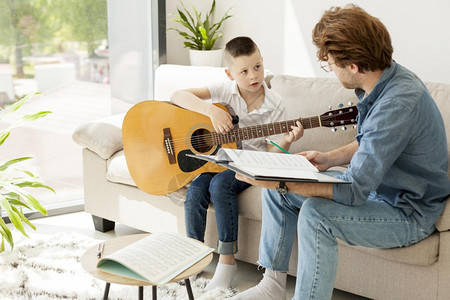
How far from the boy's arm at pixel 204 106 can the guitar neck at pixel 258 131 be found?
0.10ft

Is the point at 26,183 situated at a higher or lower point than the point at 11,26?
lower

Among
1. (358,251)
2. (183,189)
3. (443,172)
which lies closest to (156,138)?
(183,189)

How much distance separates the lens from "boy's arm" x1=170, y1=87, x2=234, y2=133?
2441 millimetres

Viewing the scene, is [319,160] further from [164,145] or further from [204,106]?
[164,145]

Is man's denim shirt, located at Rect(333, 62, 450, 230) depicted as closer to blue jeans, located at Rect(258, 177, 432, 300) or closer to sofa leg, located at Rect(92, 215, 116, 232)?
blue jeans, located at Rect(258, 177, 432, 300)

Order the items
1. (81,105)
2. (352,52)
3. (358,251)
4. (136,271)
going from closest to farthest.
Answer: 1. (136,271)
2. (352,52)
3. (358,251)
4. (81,105)

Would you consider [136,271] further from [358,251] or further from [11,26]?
[11,26]

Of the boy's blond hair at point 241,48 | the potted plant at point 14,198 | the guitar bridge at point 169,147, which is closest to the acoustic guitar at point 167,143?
the guitar bridge at point 169,147

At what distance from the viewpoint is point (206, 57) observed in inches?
143

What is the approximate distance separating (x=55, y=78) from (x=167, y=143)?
1.24 meters

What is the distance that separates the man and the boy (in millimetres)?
485

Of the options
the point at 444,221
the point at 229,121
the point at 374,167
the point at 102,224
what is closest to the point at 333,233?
the point at 374,167

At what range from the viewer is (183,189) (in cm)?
254

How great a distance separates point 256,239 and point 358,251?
1.53 ft
